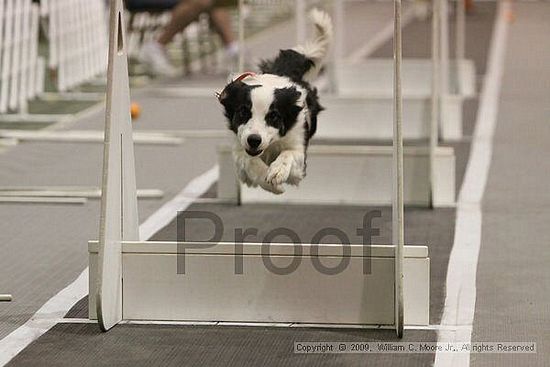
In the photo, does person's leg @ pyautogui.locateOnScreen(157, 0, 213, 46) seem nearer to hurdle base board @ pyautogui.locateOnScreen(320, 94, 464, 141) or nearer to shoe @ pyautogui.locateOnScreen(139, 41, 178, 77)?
shoe @ pyautogui.locateOnScreen(139, 41, 178, 77)

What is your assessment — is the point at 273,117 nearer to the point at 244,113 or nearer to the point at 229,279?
the point at 244,113

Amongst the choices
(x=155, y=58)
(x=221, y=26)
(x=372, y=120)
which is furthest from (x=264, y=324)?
(x=221, y=26)

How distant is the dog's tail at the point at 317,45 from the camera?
560 centimetres

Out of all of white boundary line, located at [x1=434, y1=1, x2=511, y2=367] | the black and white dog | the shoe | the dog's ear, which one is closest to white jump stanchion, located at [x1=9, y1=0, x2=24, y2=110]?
the shoe

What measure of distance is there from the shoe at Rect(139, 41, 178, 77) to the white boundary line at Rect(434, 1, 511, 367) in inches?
122

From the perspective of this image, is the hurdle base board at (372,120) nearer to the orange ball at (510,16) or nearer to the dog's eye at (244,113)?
the dog's eye at (244,113)

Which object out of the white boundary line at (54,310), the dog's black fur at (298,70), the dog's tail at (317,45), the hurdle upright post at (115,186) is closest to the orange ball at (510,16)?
the white boundary line at (54,310)

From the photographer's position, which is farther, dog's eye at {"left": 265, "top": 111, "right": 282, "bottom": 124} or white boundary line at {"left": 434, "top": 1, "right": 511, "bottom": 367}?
dog's eye at {"left": 265, "top": 111, "right": 282, "bottom": 124}

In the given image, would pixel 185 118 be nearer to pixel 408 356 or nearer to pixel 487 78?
pixel 487 78

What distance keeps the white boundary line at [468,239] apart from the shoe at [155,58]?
3092 millimetres

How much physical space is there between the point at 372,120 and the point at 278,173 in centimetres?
404

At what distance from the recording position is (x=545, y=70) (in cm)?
1293

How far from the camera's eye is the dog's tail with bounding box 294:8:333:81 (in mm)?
5602

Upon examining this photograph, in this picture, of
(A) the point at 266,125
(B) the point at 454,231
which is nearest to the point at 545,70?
(B) the point at 454,231
